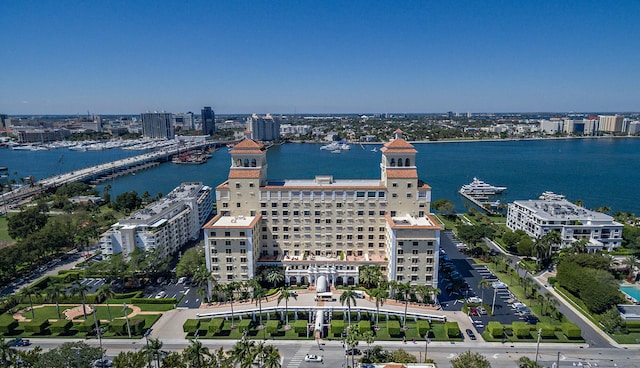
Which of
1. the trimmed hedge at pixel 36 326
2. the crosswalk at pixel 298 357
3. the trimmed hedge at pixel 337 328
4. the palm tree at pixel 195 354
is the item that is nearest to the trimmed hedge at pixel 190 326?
the palm tree at pixel 195 354

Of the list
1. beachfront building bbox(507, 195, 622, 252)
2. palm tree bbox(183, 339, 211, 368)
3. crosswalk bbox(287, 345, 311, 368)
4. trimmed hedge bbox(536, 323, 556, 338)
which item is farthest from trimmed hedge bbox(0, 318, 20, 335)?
beachfront building bbox(507, 195, 622, 252)

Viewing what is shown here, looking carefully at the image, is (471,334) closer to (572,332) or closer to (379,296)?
(572,332)

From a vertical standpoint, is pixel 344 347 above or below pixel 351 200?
below

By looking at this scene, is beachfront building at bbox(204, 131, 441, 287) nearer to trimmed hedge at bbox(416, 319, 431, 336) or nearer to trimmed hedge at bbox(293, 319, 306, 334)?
trimmed hedge at bbox(293, 319, 306, 334)

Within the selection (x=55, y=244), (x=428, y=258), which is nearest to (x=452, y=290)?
(x=428, y=258)

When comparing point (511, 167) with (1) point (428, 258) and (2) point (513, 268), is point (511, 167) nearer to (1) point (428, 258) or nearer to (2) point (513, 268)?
(2) point (513, 268)

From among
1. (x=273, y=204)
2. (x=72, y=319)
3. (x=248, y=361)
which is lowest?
(x=72, y=319)
